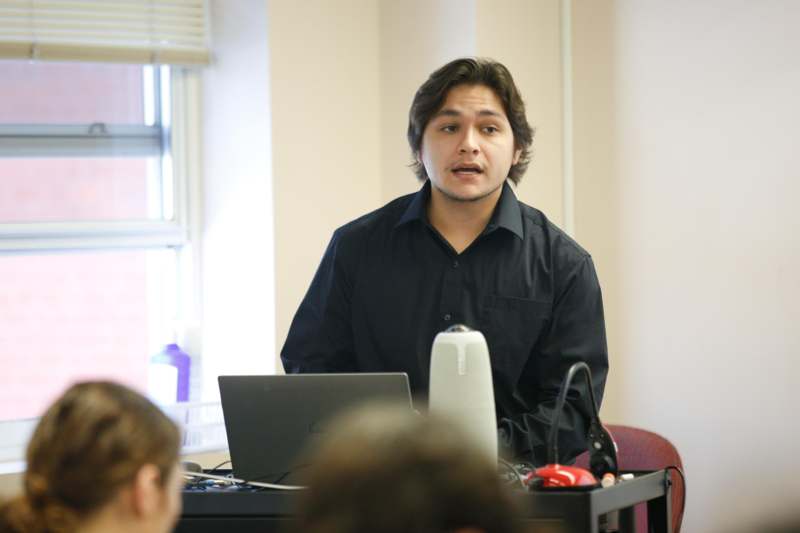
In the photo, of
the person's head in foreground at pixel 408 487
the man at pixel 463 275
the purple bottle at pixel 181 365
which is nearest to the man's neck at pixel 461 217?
the man at pixel 463 275

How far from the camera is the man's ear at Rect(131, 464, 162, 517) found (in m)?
1.27

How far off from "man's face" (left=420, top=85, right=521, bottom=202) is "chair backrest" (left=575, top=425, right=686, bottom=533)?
68 centimetres

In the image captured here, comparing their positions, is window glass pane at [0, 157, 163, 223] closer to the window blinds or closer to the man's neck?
the window blinds

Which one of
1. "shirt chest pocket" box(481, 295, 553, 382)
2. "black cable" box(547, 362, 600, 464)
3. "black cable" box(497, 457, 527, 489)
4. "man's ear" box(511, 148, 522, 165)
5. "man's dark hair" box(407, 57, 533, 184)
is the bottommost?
"black cable" box(497, 457, 527, 489)

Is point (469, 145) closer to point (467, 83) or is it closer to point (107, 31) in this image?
point (467, 83)

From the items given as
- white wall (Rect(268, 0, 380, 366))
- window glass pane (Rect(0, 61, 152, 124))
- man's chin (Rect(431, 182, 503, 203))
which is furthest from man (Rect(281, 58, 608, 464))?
window glass pane (Rect(0, 61, 152, 124))

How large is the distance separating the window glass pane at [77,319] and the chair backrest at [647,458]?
147 centimetres

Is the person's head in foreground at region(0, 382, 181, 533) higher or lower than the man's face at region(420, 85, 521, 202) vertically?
lower

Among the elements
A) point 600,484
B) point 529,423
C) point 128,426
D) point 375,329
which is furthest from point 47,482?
point 375,329

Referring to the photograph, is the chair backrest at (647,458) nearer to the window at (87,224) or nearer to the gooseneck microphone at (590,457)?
the gooseneck microphone at (590,457)

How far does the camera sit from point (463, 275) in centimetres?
238

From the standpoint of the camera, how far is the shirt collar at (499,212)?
237 centimetres

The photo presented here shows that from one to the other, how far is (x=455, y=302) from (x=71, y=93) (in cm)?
155

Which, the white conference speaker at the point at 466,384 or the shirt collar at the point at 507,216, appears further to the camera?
the shirt collar at the point at 507,216
